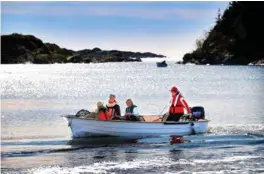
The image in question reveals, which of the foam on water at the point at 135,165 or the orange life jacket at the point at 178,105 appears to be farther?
the orange life jacket at the point at 178,105

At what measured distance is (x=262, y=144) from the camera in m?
29.1

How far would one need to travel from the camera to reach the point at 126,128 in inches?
1234

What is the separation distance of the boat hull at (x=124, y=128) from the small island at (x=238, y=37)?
121750 mm

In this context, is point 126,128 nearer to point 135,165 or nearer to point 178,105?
point 178,105

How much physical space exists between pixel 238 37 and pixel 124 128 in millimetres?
126454

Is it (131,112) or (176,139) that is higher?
(131,112)

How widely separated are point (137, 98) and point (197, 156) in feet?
130

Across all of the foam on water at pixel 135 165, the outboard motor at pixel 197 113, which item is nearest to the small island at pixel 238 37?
the outboard motor at pixel 197 113

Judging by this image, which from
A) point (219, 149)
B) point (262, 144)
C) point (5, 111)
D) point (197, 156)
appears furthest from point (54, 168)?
point (5, 111)

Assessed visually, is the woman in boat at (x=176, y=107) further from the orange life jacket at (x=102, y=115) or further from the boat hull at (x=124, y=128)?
the orange life jacket at (x=102, y=115)

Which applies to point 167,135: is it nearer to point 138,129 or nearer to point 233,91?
point 138,129

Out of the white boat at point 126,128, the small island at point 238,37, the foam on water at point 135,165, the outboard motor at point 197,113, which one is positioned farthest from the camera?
the small island at point 238,37

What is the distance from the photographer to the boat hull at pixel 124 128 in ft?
102

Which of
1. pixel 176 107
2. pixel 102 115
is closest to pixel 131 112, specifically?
pixel 102 115
